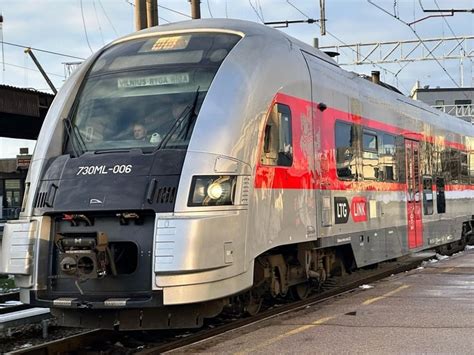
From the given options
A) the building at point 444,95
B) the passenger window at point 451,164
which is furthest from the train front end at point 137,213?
the building at point 444,95

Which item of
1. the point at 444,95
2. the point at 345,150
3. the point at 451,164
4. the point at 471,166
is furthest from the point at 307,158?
the point at 444,95

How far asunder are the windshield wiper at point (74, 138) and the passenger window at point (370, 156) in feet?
15.9

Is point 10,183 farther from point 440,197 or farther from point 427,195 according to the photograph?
point 427,195

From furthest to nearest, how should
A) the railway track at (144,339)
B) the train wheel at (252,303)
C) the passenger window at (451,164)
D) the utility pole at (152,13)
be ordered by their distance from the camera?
the passenger window at (451,164), the utility pole at (152,13), the train wheel at (252,303), the railway track at (144,339)

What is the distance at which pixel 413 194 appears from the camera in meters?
12.5

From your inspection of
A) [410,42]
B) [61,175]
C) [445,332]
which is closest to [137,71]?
[61,175]

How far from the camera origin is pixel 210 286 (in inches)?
242

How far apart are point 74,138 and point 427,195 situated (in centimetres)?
855

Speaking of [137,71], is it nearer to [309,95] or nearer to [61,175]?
[61,175]

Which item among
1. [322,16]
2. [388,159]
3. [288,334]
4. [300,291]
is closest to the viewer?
[288,334]

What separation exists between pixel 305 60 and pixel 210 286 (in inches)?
139

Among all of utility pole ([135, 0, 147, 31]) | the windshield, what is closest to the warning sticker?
the windshield

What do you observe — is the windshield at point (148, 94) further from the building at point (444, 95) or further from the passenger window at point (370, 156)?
the building at point (444, 95)

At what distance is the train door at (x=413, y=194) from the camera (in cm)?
1225
